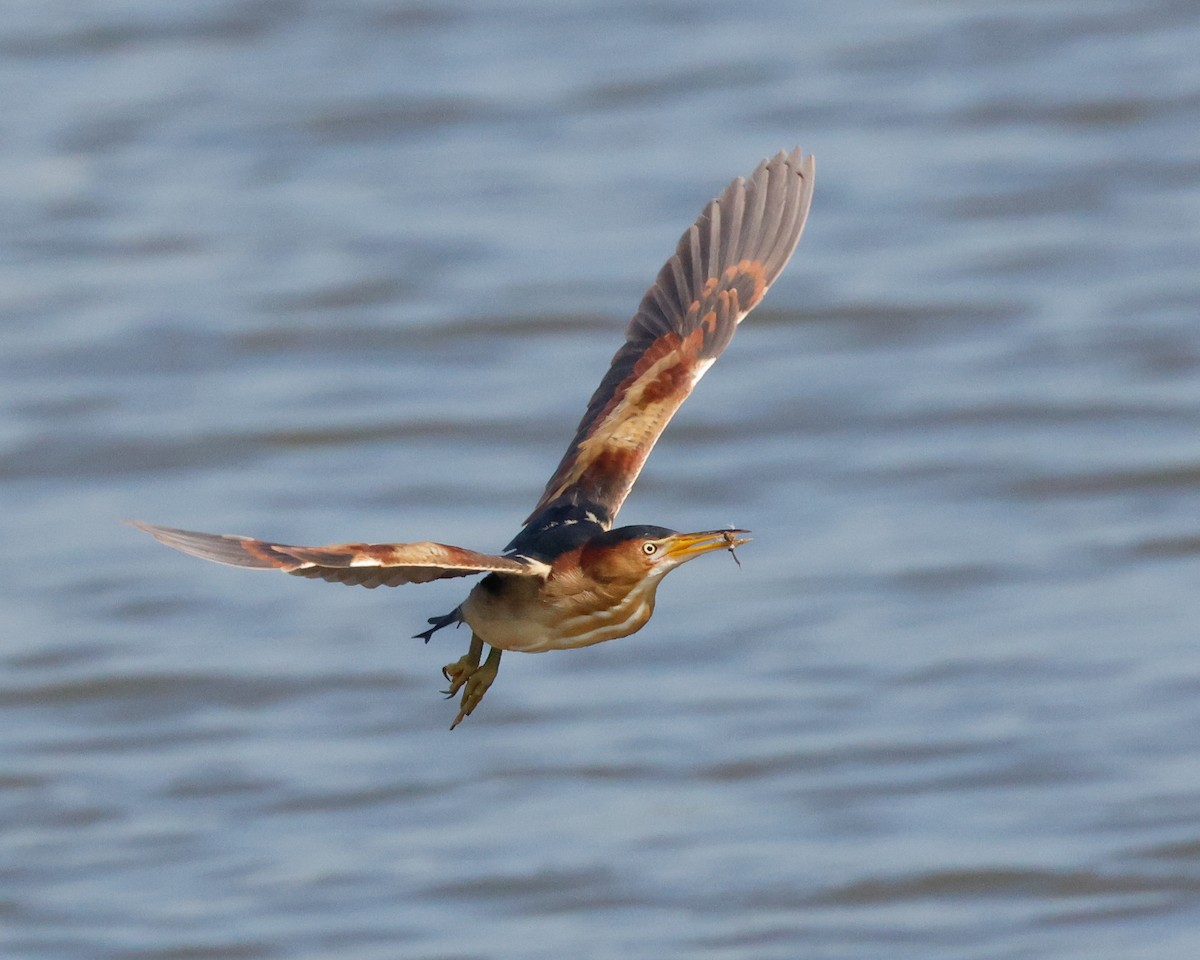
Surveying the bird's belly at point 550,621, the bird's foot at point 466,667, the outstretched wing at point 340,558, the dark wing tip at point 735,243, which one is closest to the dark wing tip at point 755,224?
the dark wing tip at point 735,243

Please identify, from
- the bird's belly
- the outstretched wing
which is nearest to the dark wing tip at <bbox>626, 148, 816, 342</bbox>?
the bird's belly

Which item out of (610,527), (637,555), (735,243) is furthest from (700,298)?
(637,555)

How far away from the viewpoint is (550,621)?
24.1 feet

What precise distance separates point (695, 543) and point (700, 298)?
2.03m

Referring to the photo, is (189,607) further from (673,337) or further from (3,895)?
(673,337)

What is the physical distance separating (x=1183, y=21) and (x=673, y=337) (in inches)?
753

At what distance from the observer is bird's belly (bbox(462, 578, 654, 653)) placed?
7340 mm

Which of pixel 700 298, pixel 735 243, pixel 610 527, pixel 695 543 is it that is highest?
pixel 735 243

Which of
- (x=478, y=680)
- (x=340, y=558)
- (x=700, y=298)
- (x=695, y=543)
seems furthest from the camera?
(x=700, y=298)

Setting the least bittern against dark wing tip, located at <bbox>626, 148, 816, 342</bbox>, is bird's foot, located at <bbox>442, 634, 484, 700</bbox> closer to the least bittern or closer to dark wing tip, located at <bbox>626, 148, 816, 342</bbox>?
the least bittern

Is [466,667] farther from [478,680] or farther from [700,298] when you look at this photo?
[700,298]

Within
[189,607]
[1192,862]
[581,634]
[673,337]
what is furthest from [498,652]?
[189,607]

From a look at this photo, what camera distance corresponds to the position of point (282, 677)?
18641 millimetres

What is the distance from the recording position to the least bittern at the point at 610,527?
6.66m
